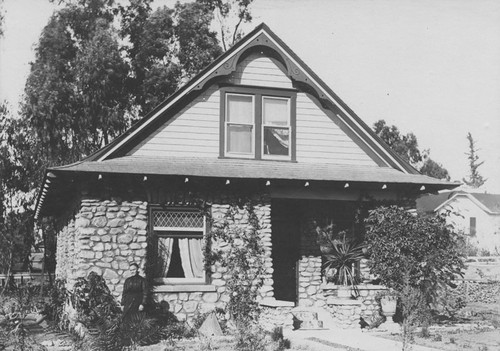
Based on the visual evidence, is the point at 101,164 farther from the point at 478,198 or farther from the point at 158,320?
the point at 478,198

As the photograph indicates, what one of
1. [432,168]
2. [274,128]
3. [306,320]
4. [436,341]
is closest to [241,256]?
[306,320]

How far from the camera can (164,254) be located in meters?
14.2

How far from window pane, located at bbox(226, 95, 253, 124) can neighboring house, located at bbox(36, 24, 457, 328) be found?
0.08 ft

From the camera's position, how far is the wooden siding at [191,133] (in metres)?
15.2

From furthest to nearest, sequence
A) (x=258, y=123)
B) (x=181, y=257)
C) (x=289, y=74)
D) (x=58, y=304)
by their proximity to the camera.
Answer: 1. (x=289, y=74)
2. (x=258, y=123)
3. (x=58, y=304)
4. (x=181, y=257)

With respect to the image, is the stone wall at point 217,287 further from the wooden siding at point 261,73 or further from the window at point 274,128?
the wooden siding at point 261,73

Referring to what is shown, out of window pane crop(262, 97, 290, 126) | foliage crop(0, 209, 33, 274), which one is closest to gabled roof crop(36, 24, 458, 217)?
window pane crop(262, 97, 290, 126)

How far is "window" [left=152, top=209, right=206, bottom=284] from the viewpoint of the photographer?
46.4 feet

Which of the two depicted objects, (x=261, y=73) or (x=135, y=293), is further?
(x=261, y=73)

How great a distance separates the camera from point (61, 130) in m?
28.8

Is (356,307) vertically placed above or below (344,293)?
below

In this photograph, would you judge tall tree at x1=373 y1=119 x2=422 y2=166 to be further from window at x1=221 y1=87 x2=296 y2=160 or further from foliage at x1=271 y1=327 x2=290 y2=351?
foliage at x1=271 y1=327 x2=290 y2=351

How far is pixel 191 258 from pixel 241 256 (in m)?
1.11

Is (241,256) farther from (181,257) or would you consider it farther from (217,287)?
(181,257)
